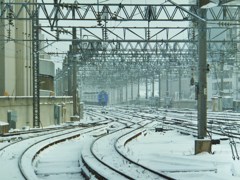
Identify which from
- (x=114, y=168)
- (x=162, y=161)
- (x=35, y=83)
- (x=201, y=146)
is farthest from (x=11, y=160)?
(x=35, y=83)

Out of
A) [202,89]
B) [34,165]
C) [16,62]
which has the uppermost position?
Answer: [16,62]

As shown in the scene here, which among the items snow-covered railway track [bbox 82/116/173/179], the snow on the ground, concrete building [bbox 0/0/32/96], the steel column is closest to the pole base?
the snow on the ground

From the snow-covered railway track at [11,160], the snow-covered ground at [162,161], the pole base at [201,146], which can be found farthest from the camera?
the pole base at [201,146]

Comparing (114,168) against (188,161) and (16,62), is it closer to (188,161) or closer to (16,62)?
(188,161)

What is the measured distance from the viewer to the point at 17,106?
3525 centimetres

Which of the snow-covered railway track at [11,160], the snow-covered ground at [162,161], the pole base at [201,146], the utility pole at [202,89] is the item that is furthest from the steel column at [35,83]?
the pole base at [201,146]

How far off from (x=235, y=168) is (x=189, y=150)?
565 centimetres

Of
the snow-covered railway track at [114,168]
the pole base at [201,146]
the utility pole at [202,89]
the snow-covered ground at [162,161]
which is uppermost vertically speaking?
the utility pole at [202,89]

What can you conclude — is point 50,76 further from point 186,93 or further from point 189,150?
point 186,93

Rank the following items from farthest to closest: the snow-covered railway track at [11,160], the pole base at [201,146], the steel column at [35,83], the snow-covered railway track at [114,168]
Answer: the steel column at [35,83] → the pole base at [201,146] → the snow-covered railway track at [11,160] → the snow-covered railway track at [114,168]

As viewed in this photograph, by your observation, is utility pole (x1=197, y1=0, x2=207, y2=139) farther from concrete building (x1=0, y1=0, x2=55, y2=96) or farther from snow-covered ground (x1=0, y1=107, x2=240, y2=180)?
concrete building (x1=0, y1=0, x2=55, y2=96)

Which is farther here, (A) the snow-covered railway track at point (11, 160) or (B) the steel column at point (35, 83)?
(B) the steel column at point (35, 83)

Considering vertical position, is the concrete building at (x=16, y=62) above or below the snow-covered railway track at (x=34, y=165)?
above

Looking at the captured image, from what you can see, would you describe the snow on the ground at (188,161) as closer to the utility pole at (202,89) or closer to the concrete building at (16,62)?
the utility pole at (202,89)
